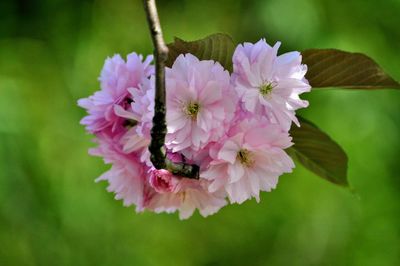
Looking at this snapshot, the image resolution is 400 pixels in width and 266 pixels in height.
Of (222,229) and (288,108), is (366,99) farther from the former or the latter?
(288,108)

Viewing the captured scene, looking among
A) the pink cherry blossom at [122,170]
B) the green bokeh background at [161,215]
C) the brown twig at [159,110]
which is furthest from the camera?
the green bokeh background at [161,215]

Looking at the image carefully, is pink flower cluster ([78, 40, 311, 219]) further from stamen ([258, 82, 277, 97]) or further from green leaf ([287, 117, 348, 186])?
green leaf ([287, 117, 348, 186])

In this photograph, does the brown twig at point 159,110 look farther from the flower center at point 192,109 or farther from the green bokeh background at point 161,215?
the green bokeh background at point 161,215

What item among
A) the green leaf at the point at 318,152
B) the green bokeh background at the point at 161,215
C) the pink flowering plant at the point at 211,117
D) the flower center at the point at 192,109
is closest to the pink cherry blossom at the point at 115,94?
the pink flowering plant at the point at 211,117

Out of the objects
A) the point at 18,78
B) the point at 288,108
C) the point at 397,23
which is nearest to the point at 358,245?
the point at 397,23

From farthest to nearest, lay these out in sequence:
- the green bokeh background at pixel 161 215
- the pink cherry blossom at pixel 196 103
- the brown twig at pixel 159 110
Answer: the green bokeh background at pixel 161 215 → the pink cherry blossom at pixel 196 103 → the brown twig at pixel 159 110

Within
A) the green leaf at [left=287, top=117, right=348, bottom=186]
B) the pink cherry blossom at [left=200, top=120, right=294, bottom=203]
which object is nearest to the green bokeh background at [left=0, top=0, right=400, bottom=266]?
the green leaf at [left=287, top=117, right=348, bottom=186]

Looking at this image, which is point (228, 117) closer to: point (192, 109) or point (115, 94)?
point (192, 109)
